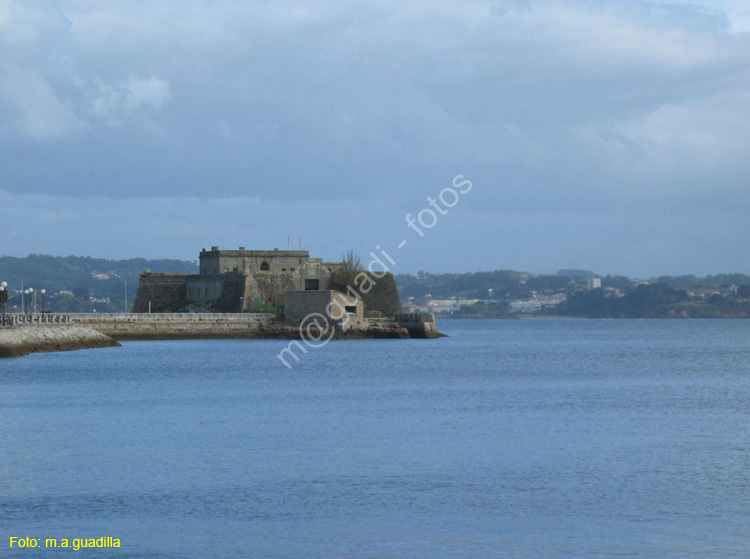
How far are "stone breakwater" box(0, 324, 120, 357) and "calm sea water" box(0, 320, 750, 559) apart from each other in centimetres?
898

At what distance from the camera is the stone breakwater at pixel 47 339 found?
43.9m

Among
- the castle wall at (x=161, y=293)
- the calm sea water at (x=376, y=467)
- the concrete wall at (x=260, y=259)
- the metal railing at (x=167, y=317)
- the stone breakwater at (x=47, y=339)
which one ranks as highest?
the concrete wall at (x=260, y=259)

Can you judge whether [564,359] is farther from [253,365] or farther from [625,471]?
[625,471]

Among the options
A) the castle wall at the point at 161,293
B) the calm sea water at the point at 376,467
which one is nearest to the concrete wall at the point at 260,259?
the castle wall at the point at 161,293

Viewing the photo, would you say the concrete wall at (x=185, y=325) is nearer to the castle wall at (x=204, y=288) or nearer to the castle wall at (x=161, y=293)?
the castle wall at (x=204, y=288)

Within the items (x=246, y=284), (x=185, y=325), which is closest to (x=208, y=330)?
(x=185, y=325)

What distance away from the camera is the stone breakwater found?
43875 millimetres

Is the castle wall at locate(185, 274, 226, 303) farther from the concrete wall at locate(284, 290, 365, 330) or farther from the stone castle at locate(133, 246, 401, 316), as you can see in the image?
the concrete wall at locate(284, 290, 365, 330)

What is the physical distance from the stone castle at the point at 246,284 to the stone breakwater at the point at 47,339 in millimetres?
11096

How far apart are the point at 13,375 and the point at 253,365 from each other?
31.6 feet

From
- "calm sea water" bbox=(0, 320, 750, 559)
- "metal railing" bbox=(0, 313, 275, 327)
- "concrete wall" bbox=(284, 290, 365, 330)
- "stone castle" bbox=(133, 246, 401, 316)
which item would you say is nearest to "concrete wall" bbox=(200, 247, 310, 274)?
"stone castle" bbox=(133, 246, 401, 316)

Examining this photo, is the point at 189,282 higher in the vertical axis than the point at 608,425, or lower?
higher

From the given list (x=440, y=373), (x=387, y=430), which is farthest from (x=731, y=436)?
(x=440, y=373)

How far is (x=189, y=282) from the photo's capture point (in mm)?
70438
